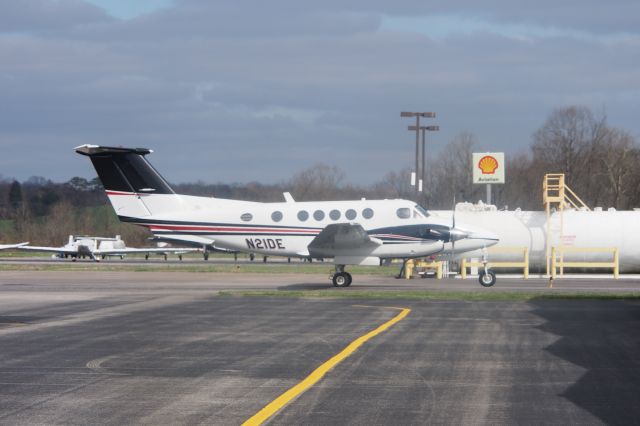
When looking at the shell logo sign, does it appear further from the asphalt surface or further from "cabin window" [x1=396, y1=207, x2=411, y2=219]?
the asphalt surface

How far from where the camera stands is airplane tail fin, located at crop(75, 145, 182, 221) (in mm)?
31688

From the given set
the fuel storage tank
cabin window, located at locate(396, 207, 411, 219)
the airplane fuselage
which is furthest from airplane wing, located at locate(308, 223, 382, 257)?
the fuel storage tank

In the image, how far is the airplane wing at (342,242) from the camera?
96.2ft

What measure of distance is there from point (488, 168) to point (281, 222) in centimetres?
2093

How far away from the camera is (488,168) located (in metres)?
49.2

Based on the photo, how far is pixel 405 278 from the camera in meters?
37.6

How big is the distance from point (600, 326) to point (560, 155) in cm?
6703

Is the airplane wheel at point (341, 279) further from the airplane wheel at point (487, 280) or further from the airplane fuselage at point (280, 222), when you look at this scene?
the airplane wheel at point (487, 280)

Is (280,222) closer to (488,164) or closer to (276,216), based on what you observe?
(276,216)

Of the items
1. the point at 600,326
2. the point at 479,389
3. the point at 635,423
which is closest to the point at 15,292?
the point at 600,326

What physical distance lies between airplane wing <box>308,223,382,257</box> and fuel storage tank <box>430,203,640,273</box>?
27.3 ft

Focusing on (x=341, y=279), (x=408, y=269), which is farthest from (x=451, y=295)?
(x=408, y=269)

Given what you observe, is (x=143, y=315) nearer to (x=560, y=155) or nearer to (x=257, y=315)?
(x=257, y=315)

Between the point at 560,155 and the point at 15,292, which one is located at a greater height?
the point at 560,155
